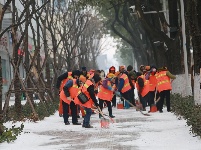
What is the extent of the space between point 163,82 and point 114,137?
268 inches

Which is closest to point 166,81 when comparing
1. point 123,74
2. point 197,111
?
point 123,74

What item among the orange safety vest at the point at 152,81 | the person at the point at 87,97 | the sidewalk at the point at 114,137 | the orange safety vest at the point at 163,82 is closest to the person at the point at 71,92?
the sidewalk at the point at 114,137

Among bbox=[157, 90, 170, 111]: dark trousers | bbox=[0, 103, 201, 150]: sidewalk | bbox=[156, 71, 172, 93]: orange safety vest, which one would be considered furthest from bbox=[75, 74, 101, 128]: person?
bbox=[157, 90, 170, 111]: dark trousers

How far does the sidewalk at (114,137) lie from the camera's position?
34.0 feet

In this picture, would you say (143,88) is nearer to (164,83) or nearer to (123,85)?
(123,85)

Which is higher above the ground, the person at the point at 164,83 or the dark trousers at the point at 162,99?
the person at the point at 164,83

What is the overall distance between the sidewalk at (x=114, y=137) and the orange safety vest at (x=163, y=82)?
7.63 feet

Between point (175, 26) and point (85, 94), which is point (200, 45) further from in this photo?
point (175, 26)

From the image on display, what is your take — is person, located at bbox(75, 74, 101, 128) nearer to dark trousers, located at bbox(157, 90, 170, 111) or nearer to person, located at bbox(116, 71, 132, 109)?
dark trousers, located at bbox(157, 90, 170, 111)

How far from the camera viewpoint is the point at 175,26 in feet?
76.9

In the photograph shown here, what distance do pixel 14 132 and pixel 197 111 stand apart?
3.97 metres

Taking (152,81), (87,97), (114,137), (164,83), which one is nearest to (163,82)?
(164,83)

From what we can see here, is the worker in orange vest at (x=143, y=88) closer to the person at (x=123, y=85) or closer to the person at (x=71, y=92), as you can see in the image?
the person at (x=123, y=85)

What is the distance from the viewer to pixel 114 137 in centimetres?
1190
